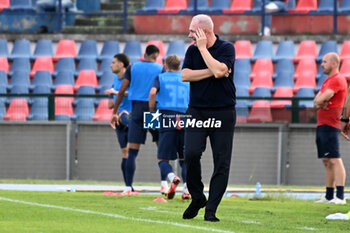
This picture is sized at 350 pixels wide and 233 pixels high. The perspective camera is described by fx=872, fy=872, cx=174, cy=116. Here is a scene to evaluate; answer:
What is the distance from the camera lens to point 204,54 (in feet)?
28.2

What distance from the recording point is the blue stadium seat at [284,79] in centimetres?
2112

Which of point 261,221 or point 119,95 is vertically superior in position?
point 119,95

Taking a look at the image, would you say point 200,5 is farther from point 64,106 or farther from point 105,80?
point 64,106

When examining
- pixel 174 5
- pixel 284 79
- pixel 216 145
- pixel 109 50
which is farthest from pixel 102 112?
pixel 216 145

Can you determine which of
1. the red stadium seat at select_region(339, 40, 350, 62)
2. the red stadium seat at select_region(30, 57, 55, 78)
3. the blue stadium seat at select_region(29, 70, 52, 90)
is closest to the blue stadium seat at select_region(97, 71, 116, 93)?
the blue stadium seat at select_region(29, 70, 52, 90)

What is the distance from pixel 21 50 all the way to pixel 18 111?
14.9 feet

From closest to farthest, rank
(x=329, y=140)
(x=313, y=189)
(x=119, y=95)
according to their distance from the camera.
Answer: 1. (x=329, y=140)
2. (x=119, y=95)
3. (x=313, y=189)

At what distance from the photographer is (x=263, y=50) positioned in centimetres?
2234

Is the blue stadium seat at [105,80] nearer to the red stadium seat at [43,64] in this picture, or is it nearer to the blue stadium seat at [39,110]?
the red stadium seat at [43,64]

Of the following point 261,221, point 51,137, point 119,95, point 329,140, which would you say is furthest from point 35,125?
point 261,221

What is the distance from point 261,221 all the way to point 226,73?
69.9 inches

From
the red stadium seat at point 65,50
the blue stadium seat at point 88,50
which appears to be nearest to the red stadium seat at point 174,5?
the blue stadium seat at point 88,50

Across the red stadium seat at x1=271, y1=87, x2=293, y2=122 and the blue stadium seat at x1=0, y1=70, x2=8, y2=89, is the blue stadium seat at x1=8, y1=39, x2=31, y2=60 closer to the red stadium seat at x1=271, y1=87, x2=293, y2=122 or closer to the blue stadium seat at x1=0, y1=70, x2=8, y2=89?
the blue stadium seat at x1=0, y1=70, x2=8, y2=89

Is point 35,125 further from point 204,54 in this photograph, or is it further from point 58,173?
point 204,54
